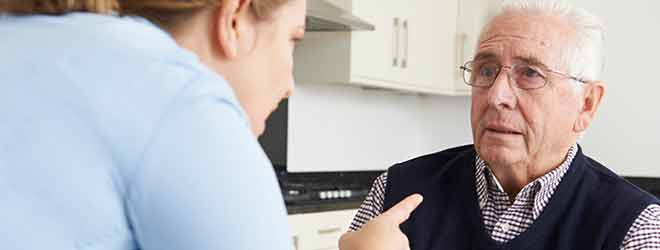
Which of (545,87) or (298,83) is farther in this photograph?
(298,83)

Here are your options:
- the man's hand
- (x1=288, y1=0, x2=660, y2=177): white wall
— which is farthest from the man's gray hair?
(x1=288, y1=0, x2=660, y2=177): white wall

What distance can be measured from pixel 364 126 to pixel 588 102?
2.78 metres

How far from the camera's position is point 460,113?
16.8ft

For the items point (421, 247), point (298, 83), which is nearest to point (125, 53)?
point (421, 247)

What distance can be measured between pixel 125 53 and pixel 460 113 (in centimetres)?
459

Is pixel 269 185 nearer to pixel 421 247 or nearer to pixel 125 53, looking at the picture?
pixel 125 53

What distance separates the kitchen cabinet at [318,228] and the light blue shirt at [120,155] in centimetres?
250

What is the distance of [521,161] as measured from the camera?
1716 millimetres

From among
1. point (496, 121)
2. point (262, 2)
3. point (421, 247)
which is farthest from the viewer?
point (496, 121)

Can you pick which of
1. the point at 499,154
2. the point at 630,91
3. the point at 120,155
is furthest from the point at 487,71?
the point at 630,91

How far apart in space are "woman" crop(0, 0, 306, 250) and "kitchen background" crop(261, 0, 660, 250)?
107 inches

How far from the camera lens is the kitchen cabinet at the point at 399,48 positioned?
377 centimetres

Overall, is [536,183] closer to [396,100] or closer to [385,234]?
[385,234]

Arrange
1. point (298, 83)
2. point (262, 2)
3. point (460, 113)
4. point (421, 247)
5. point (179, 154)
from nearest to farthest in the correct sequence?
point (179, 154) < point (262, 2) < point (421, 247) < point (298, 83) < point (460, 113)
